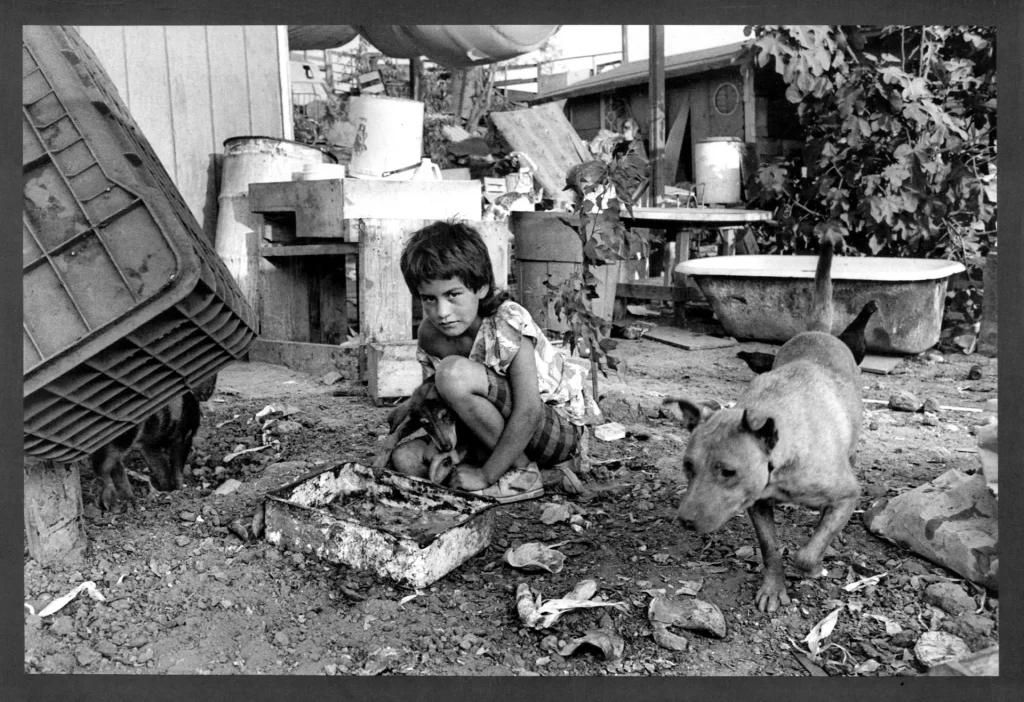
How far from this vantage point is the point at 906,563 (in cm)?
246

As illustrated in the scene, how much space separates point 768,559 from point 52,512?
6.45ft

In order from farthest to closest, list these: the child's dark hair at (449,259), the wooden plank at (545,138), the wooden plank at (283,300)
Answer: the wooden plank at (545,138), the wooden plank at (283,300), the child's dark hair at (449,259)

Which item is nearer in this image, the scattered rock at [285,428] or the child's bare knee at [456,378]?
the child's bare knee at [456,378]

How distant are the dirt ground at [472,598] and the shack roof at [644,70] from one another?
477 cm

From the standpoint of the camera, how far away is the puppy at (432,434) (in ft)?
10.1

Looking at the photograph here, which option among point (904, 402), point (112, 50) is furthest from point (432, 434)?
point (112, 50)

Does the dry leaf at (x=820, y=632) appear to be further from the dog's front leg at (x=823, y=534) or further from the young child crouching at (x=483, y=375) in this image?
the young child crouching at (x=483, y=375)

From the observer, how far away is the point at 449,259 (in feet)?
9.42

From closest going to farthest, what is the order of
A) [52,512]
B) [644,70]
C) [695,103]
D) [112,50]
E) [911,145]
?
[52,512] → [112,50] → [911,145] → [695,103] → [644,70]

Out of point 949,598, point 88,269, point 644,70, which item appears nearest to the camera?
point 88,269

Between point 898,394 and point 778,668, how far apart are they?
244 centimetres

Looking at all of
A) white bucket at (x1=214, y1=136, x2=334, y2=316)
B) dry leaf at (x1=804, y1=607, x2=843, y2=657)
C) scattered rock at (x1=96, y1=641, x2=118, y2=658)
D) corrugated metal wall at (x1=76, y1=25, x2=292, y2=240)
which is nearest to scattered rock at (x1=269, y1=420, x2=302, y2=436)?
scattered rock at (x1=96, y1=641, x2=118, y2=658)

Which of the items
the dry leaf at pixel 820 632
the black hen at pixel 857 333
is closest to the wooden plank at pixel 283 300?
the black hen at pixel 857 333

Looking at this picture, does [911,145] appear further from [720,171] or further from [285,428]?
[285,428]
